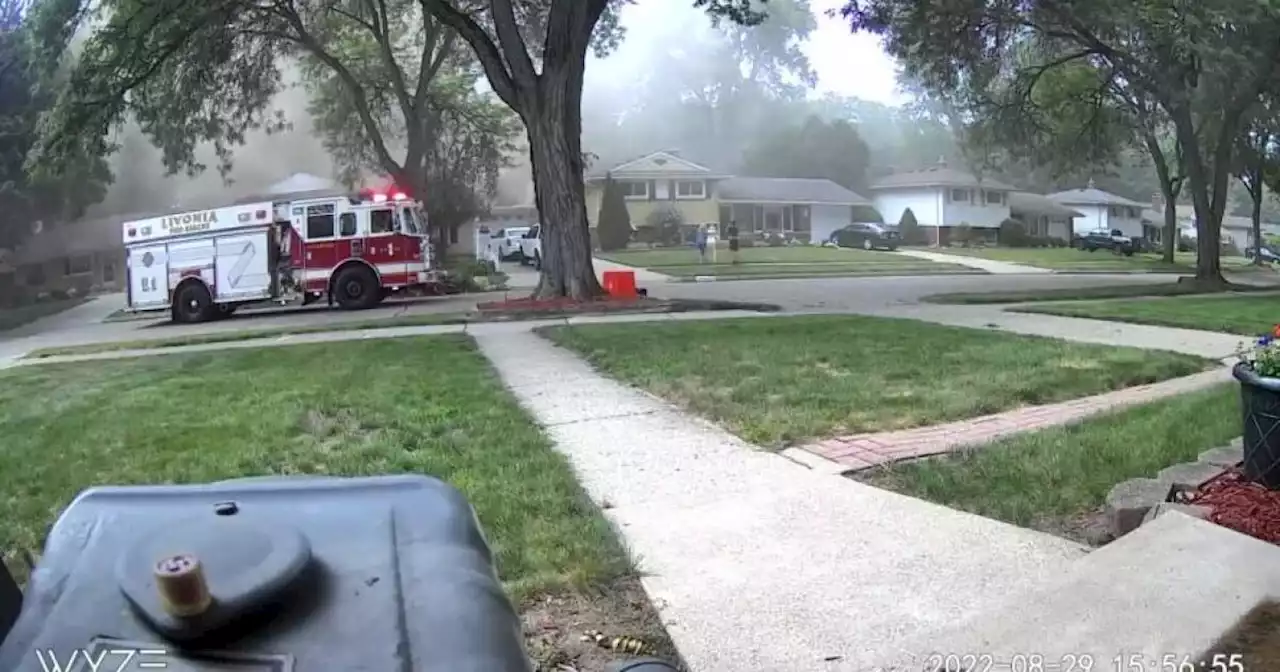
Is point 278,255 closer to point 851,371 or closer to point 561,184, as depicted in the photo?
point 561,184

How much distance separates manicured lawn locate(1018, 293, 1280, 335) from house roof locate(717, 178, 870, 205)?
40.3m

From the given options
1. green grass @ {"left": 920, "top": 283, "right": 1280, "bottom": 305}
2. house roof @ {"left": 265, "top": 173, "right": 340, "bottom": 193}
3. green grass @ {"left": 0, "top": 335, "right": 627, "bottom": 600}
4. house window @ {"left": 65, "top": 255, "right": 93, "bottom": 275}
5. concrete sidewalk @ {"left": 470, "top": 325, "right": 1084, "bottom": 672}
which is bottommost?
concrete sidewalk @ {"left": 470, "top": 325, "right": 1084, "bottom": 672}

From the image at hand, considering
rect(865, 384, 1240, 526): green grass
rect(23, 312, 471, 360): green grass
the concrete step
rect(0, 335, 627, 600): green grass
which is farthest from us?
rect(23, 312, 471, 360): green grass

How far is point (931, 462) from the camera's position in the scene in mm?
5238

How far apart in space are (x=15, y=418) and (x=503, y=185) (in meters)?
46.1

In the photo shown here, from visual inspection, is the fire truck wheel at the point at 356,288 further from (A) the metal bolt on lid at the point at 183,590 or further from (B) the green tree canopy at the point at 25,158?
(A) the metal bolt on lid at the point at 183,590

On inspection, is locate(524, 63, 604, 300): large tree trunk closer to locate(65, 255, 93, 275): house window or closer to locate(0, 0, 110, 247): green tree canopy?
locate(0, 0, 110, 247): green tree canopy

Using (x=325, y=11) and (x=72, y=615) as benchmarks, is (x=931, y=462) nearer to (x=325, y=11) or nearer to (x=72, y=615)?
(x=72, y=615)

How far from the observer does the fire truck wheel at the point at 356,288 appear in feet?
67.2

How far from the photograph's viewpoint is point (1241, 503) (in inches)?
153

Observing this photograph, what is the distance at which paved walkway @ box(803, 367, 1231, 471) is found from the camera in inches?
217

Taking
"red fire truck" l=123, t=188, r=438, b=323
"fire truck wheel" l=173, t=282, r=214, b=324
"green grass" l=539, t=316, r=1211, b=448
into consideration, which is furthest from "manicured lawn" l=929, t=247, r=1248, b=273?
"green grass" l=539, t=316, r=1211, b=448

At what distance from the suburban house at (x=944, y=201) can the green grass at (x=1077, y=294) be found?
3545cm

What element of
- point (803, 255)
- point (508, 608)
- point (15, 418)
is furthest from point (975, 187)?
point (508, 608)
